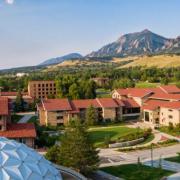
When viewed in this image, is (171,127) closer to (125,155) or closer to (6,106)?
(125,155)

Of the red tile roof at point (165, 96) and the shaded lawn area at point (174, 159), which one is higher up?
the red tile roof at point (165, 96)

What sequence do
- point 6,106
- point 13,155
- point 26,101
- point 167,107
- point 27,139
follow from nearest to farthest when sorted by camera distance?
point 13,155 < point 27,139 < point 6,106 < point 167,107 < point 26,101

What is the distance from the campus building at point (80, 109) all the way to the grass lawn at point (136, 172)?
24.7 m

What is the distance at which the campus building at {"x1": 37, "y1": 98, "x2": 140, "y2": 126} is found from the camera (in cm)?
6097

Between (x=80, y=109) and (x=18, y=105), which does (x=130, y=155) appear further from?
(x=18, y=105)

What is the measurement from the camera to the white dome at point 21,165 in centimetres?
1864

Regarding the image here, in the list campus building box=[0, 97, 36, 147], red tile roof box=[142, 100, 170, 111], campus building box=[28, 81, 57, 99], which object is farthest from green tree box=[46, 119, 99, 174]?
campus building box=[28, 81, 57, 99]

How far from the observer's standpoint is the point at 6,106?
48062mm

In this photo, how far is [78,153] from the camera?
33.3m

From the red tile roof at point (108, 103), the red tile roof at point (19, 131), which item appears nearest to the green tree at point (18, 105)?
the red tile roof at point (108, 103)

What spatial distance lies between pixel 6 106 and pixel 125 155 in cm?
1639

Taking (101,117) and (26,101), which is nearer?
(101,117)

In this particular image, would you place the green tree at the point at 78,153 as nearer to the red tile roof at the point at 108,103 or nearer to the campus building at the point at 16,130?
the campus building at the point at 16,130

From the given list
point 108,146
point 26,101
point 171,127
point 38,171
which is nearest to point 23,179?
point 38,171
